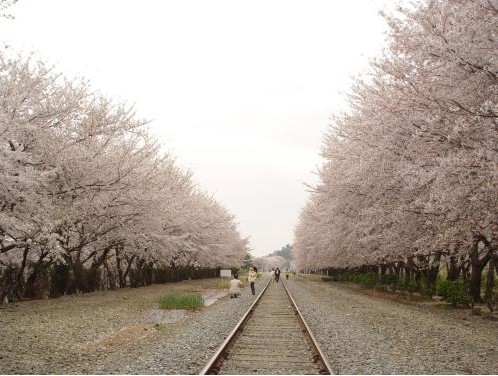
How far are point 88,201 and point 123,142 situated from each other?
5.53 metres

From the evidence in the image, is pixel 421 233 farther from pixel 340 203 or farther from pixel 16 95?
pixel 16 95

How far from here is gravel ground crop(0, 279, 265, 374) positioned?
30.4 feet

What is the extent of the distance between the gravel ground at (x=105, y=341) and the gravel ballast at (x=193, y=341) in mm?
20

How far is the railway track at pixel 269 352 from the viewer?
870cm

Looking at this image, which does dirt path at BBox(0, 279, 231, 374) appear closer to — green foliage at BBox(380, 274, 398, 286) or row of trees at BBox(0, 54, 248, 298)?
row of trees at BBox(0, 54, 248, 298)

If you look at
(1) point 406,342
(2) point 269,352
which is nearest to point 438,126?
(1) point 406,342

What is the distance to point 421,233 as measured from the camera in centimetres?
2097

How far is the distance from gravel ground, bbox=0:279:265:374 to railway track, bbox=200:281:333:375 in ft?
1.39

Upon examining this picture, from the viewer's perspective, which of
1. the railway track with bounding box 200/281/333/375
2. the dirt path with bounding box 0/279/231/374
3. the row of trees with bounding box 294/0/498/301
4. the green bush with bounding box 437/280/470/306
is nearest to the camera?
the railway track with bounding box 200/281/333/375

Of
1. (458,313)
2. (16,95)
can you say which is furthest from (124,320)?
(458,313)

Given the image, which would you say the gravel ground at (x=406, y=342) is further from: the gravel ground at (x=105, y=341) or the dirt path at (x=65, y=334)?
the dirt path at (x=65, y=334)

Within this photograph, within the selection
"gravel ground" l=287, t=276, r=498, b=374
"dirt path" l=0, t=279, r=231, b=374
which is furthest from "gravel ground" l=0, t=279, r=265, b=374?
"gravel ground" l=287, t=276, r=498, b=374

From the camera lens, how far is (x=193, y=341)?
Answer: 1218 cm

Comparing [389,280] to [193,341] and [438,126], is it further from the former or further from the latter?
[193,341]
